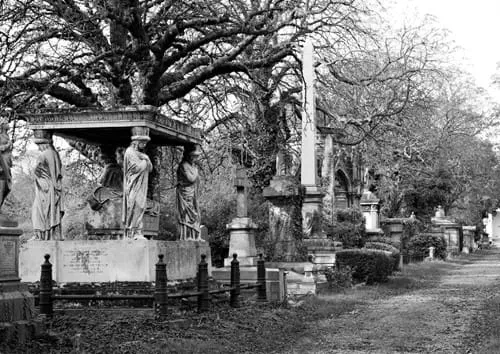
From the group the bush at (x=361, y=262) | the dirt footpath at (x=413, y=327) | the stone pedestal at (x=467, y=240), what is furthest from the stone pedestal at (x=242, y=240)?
the stone pedestal at (x=467, y=240)

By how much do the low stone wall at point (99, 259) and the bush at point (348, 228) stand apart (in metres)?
14.8

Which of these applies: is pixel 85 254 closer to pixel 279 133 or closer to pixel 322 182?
Result: pixel 279 133

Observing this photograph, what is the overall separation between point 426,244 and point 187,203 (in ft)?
95.6

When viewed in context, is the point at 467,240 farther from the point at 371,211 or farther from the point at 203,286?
the point at 203,286

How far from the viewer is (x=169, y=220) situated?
2509 centimetres

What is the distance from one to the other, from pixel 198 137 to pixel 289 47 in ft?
16.2

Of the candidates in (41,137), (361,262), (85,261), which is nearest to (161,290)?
(85,261)

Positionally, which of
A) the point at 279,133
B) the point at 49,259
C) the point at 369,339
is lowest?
the point at 369,339

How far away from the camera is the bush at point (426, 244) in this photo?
40.9m

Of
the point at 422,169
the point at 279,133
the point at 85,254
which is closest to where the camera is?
the point at 85,254

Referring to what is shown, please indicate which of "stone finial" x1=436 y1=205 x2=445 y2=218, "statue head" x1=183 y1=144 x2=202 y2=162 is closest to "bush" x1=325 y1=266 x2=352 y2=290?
"statue head" x1=183 y1=144 x2=202 y2=162

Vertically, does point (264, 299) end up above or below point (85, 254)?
below

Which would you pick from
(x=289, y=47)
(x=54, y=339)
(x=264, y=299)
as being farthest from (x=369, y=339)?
(x=289, y=47)

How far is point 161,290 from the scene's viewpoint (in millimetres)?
11078
